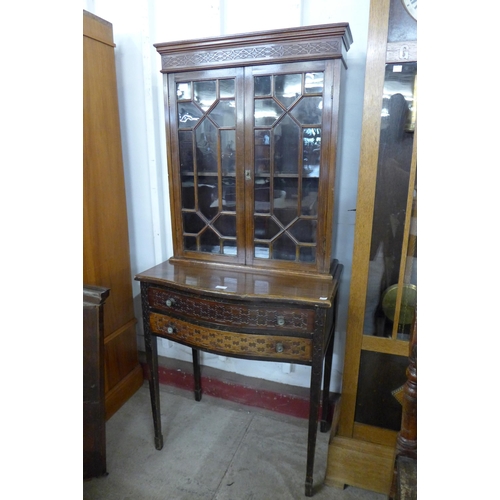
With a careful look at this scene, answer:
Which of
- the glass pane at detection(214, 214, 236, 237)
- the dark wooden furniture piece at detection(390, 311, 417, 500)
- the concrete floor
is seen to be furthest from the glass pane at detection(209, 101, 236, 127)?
the concrete floor

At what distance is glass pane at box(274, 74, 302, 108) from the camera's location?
130 cm

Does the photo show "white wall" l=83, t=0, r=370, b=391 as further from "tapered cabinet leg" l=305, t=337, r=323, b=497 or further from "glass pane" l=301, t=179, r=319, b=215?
"tapered cabinet leg" l=305, t=337, r=323, b=497

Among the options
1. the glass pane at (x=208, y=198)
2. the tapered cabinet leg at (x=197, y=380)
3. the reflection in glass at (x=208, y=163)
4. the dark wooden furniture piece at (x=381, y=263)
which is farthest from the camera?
the tapered cabinet leg at (x=197, y=380)

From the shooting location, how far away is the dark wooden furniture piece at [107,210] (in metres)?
1.59

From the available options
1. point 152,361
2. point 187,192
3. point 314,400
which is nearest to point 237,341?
point 314,400

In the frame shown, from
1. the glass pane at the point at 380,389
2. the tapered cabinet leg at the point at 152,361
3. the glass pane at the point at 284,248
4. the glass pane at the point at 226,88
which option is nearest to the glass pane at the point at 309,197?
the glass pane at the point at 284,248

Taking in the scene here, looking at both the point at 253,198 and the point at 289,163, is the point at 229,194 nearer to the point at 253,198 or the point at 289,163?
the point at 253,198

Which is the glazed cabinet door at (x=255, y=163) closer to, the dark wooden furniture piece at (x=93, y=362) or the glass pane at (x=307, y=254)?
the glass pane at (x=307, y=254)

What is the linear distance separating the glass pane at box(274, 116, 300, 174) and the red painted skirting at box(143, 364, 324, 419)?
1.21 meters

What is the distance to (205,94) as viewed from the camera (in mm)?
1439

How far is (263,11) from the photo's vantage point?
5.10 ft
